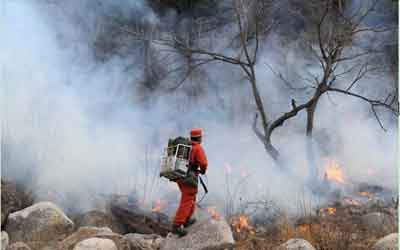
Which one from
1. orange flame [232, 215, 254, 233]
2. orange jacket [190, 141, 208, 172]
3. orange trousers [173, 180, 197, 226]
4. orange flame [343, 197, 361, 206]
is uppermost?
orange jacket [190, 141, 208, 172]

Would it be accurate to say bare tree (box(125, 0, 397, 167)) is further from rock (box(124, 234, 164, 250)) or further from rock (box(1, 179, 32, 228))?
rock (box(1, 179, 32, 228))

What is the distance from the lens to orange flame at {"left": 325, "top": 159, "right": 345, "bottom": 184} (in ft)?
32.1

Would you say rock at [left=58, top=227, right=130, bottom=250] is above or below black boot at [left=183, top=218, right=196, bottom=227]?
below

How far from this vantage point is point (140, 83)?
11.7m

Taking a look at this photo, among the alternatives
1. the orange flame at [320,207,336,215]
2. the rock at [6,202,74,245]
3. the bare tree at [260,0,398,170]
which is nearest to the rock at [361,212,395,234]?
the orange flame at [320,207,336,215]

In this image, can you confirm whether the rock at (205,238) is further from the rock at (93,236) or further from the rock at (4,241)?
the rock at (4,241)

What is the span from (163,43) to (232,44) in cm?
186

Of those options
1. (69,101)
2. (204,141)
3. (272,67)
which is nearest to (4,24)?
(69,101)

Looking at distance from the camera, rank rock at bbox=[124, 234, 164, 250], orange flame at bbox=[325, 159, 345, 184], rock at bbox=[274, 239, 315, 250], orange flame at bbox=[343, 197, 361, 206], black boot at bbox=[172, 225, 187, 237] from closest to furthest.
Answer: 1. rock at bbox=[274, 239, 315, 250]
2. black boot at bbox=[172, 225, 187, 237]
3. rock at bbox=[124, 234, 164, 250]
4. orange flame at bbox=[343, 197, 361, 206]
5. orange flame at bbox=[325, 159, 345, 184]

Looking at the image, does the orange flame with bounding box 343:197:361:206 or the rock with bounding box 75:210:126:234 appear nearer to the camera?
the rock with bounding box 75:210:126:234

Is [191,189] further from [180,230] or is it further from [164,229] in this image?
[164,229]

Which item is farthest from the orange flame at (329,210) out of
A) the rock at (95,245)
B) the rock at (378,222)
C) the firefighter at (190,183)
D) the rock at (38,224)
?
the rock at (38,224)

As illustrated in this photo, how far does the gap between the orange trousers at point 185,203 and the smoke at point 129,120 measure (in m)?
2.71

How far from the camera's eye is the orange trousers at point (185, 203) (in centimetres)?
588
